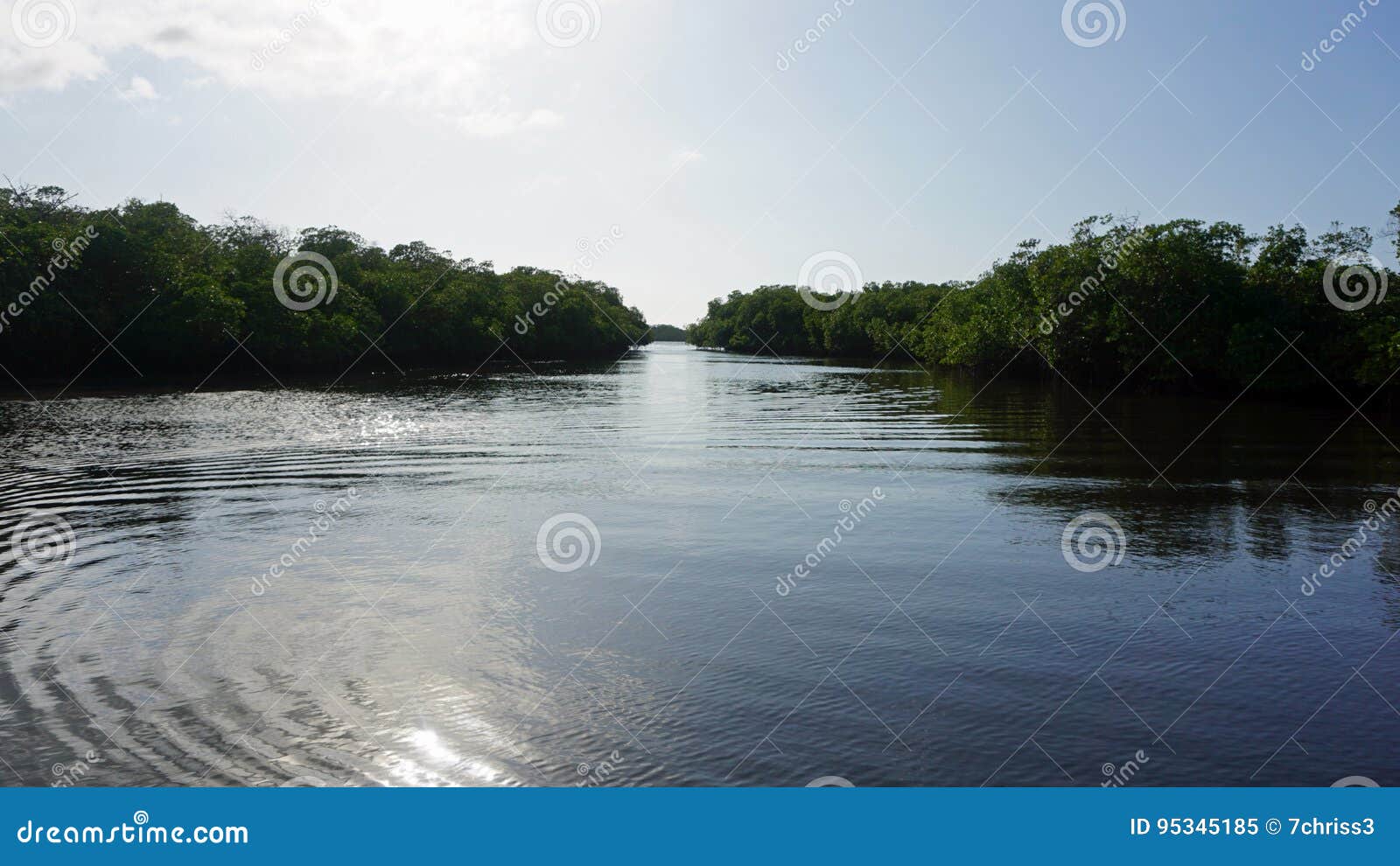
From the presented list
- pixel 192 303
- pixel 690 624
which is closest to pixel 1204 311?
pixel 690 624

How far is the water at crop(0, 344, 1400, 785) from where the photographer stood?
7.33 m

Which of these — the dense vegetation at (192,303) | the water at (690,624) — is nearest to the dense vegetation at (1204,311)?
the water at (690,624)

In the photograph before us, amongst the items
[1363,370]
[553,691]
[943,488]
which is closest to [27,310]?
[943,488]

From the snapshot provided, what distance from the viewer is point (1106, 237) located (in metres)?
58.6

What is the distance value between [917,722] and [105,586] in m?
10.3

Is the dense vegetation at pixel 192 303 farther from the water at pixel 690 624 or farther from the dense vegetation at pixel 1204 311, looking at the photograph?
the dense vegetation at pixel 1204 311

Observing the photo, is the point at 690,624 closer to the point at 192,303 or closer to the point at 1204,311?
the point at 1204,311

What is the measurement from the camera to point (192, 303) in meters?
63.2

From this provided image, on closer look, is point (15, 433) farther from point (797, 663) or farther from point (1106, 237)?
point (1106, 237)

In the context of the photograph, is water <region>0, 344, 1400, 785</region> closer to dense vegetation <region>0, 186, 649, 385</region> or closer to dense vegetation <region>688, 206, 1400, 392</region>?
dense vegetation <region>0, 186, 649, 385</region>

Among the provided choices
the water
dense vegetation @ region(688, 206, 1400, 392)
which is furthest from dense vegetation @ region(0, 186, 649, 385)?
dense vegetation @ region(688, 206, 1400, 392)

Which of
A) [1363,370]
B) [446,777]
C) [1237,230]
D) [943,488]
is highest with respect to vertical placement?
[1237,230]

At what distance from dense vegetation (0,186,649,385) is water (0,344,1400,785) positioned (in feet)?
77.0

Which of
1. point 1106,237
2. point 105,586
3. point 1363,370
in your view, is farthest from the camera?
point 1106,237
